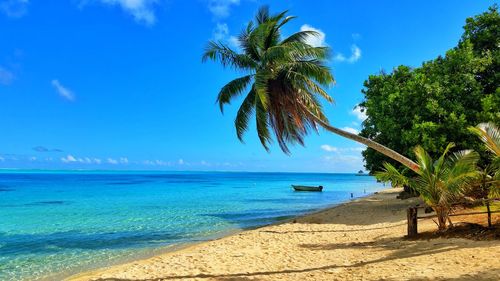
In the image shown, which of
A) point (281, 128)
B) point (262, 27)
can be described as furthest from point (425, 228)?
point (262, 27)

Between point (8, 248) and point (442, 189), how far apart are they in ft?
54.2

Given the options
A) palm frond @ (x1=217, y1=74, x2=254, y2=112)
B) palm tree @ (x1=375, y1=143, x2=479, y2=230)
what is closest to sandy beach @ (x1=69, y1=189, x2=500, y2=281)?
palm tree @ (x1=375, y1=143, x2=479, y2=230)

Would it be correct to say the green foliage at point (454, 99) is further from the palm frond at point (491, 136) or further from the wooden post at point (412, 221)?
the palm frond at point (491, 136)

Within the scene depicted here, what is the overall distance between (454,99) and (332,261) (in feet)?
35.6

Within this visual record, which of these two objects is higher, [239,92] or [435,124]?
[239,92]

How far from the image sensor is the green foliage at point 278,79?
43.6 ft

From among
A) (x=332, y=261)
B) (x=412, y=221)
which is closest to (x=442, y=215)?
(x=412, y=221)

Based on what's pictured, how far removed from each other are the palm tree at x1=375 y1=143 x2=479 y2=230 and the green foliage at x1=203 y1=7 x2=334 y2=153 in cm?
412

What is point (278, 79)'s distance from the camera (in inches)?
539

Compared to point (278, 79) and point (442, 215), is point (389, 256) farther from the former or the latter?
point (278, 79)

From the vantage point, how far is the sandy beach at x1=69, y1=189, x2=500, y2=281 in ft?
24.2

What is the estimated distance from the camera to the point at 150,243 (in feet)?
51.1

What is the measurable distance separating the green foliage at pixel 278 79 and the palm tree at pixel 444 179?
4.12 meters

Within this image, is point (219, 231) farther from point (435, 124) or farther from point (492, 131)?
point (492, 131)
